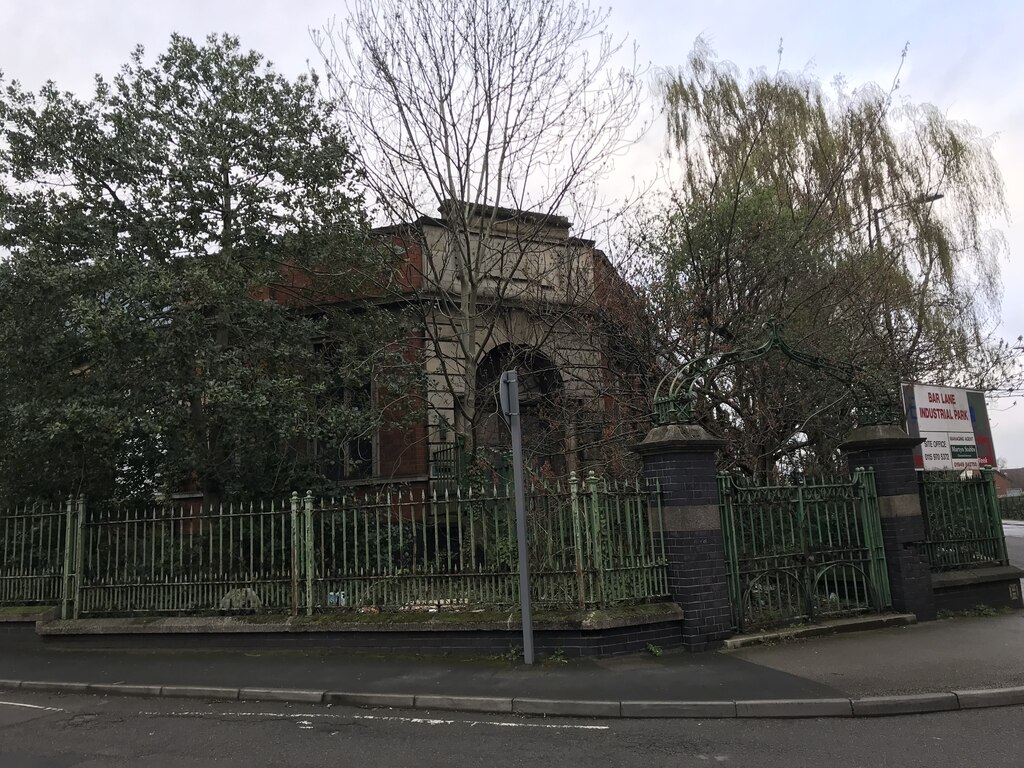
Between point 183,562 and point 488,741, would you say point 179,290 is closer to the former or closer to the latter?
point 183,562

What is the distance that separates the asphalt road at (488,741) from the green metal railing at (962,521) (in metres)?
4.85

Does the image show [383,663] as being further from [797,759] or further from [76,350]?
[76,350]

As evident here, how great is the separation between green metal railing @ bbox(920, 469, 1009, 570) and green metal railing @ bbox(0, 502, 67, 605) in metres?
12.3

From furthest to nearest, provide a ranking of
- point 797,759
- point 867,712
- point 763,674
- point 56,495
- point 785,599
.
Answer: point 56,495 < point 785,599 < point 763,674 < point 867,712 < point 797,759

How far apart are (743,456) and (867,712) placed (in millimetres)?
6507

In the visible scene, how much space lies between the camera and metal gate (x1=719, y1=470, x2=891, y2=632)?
8.91 m

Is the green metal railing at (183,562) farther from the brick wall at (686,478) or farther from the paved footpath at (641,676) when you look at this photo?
the brick wall at (686,478)

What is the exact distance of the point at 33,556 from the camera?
36.0ft

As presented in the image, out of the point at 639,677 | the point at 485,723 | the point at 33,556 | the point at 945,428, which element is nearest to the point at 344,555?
the point at 485,723

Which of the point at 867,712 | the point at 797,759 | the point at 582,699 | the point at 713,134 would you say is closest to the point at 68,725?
the point at 582,699

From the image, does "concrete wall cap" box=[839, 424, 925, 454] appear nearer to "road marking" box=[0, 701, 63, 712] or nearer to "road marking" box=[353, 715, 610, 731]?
"road marking" box=[353, 715, 610, 731]

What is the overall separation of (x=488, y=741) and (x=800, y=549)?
5.14 metres

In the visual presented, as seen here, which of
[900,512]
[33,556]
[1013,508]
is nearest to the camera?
[900,512]

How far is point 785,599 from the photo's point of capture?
936cm
